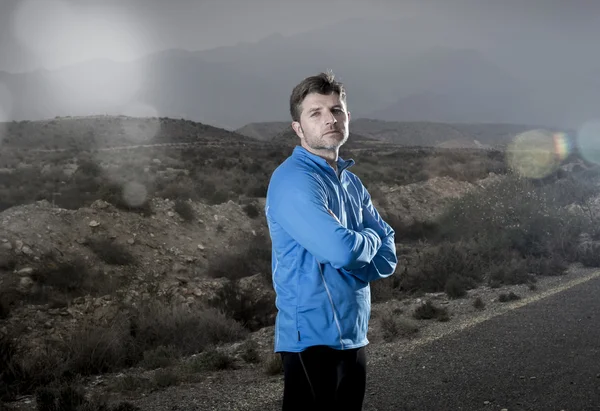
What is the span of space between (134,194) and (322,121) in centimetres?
1556

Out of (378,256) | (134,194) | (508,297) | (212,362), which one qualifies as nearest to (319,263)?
(378,256)

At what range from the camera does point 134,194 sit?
1722cm

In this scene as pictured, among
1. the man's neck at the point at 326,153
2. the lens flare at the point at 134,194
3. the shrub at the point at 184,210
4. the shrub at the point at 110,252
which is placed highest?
the man's neck at the point at 326,153

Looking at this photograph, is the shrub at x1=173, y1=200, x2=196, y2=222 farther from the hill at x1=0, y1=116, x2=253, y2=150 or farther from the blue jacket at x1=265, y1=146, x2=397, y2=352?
the hill at x1=0, y1=116, x2=253, y2=150

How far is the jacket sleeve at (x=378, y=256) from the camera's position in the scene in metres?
2.50

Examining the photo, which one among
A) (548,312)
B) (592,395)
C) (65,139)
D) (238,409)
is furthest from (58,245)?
(65,139)

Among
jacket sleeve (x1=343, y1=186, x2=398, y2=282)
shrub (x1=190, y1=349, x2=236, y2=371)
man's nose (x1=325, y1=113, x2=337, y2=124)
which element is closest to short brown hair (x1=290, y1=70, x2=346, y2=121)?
man's nose (x1=325, y1=113, x2=337, y2=124)

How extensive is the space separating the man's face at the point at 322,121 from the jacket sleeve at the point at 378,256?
422 mm

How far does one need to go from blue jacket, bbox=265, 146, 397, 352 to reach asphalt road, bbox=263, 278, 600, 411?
3.06 metres

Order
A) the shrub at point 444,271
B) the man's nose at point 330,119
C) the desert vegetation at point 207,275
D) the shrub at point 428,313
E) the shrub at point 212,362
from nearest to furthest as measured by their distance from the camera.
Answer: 1. the man's nose at point 330,119
2. the shrub at point 212,362
3. the desert vegetation at point 207,275
4. the shrub at point 428,313
5. the shrub at point 444,271

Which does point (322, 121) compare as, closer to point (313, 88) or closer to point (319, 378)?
point (313, 88)

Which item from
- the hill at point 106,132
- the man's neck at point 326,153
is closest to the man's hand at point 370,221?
the man's neck at point 326,153

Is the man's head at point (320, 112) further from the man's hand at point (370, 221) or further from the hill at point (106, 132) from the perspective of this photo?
the hill at point (106, 132)

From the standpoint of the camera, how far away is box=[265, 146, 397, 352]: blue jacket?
7.32 ft
